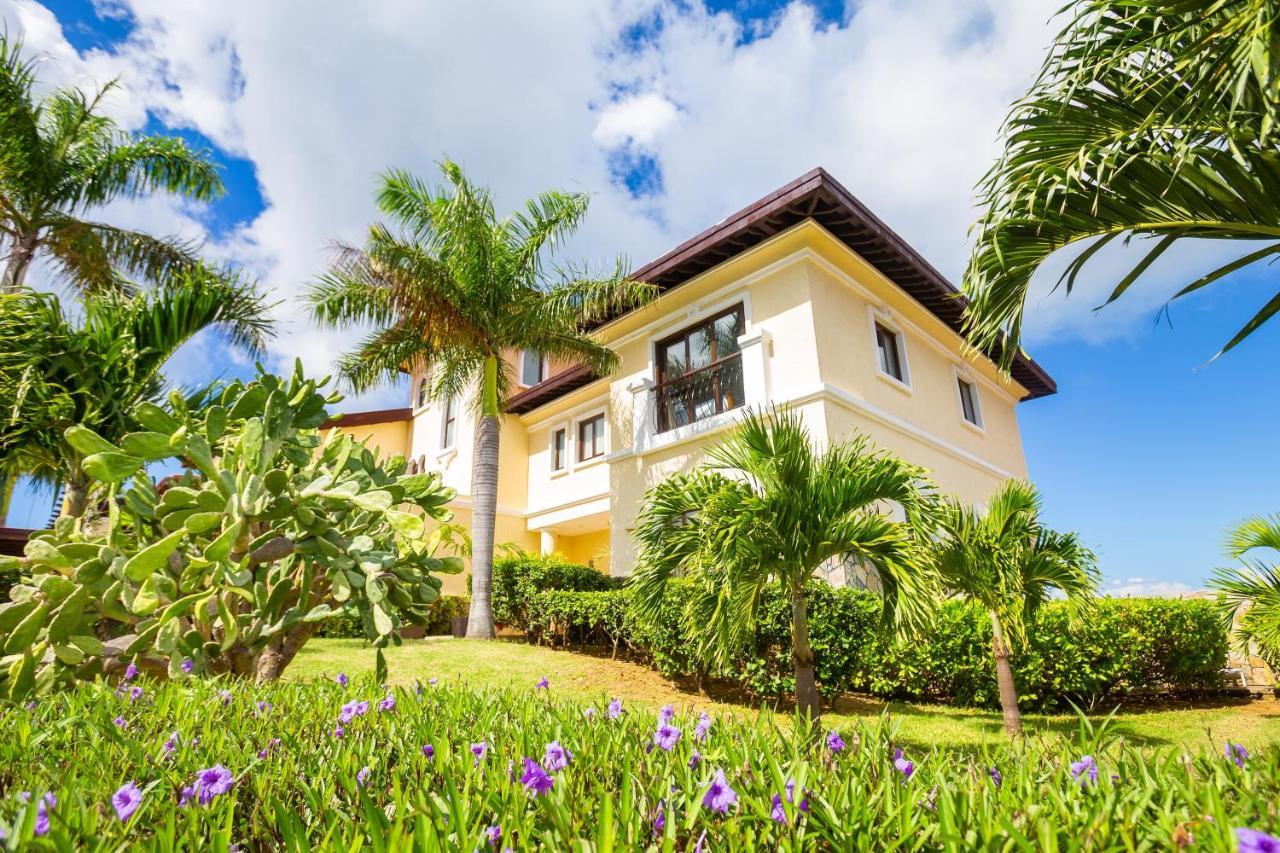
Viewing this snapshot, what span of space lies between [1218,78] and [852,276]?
8.86 metres

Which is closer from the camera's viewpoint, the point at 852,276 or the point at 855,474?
the point at 855,474

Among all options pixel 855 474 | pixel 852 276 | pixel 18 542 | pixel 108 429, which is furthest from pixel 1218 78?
pixel 18 542

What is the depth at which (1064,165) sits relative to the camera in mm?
4324

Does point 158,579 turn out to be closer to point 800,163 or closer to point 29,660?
point 29,660

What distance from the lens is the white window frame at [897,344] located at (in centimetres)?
1254

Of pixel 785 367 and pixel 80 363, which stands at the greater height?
pixel 785 367

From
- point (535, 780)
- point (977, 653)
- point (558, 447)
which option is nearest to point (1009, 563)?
point (977, 653)

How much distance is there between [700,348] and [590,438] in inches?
196

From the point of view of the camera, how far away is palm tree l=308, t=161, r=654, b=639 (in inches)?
471

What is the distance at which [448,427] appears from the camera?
20.6 m

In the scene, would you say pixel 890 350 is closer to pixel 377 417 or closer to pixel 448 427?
pixel 448 427

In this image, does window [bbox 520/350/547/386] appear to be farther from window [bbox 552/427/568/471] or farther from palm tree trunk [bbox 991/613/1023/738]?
palm tree trunk [bbox 991/613/1023/738]

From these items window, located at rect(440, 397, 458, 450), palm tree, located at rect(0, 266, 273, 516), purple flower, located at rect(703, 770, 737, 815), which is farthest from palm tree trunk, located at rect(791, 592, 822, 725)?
window, located at rect(440, 397, 458, 450)

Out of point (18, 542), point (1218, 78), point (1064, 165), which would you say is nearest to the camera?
point (1218, 78)
